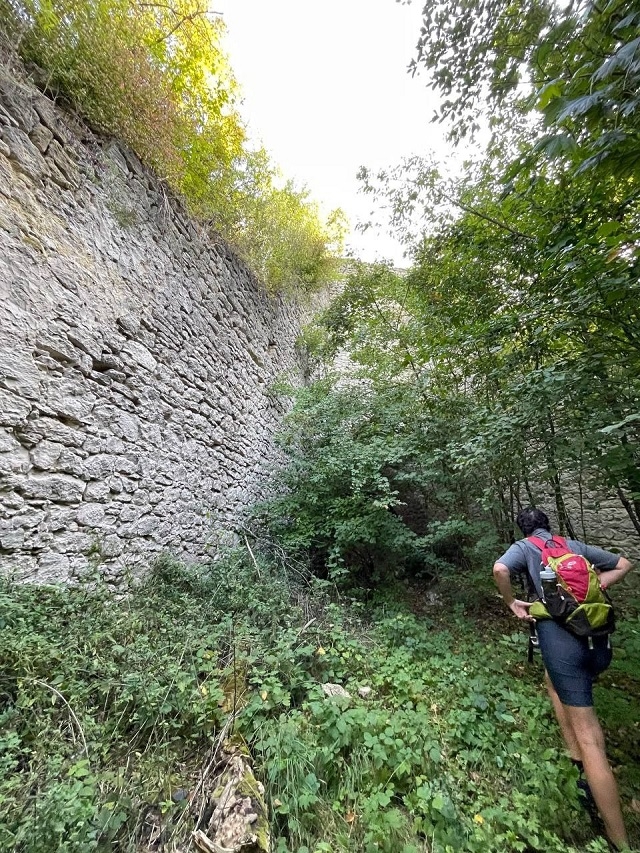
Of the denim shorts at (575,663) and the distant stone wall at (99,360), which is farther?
the distant stone wall at (99,360)

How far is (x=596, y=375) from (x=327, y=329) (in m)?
4.97

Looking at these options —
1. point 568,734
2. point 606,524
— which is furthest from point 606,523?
point 568,734

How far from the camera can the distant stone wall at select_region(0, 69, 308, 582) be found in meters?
1.88

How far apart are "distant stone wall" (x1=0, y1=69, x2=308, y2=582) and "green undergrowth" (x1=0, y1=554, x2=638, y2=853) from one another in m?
0.43

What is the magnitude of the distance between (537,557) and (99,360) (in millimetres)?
3031

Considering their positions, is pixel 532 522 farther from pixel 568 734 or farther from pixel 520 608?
pixel 568 734

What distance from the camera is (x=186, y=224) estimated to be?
3330 mm

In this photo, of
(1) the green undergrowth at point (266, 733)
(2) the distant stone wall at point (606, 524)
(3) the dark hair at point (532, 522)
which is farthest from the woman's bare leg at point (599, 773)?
(2) the distant stone wall at point (606, 524)

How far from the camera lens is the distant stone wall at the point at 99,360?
188cm

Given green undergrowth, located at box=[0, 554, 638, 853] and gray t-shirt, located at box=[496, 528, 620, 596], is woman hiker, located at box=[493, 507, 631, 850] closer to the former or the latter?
gray t-shirt, located at box=[496, 528, 620, 596]

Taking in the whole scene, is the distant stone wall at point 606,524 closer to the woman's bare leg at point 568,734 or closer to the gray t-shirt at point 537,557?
the gray t-shirt at point 537,557

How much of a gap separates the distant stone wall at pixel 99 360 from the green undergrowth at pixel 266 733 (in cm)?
43

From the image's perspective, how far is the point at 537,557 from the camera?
1771 millimetres

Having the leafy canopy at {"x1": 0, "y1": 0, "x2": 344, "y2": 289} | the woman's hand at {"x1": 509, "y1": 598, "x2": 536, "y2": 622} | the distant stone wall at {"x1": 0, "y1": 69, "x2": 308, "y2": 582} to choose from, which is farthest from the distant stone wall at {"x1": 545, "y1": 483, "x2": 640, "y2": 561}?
the leafy canopy at {"x1": 0, "y1": 0, "x2": 344, "y2": 289}
